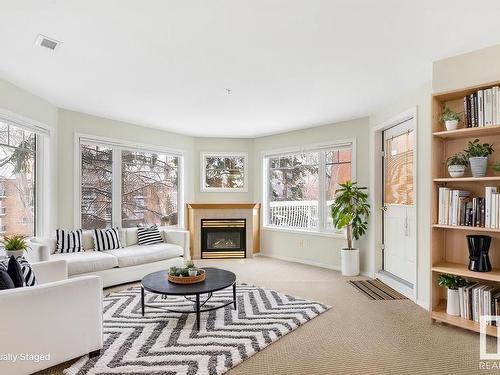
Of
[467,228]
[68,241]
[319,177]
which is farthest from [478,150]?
[68,241]

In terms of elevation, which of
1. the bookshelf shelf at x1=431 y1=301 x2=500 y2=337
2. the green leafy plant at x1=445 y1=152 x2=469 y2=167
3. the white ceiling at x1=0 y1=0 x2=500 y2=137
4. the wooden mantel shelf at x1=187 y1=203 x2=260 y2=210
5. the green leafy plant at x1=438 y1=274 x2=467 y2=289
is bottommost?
the bookshelf shelf at x1=431 y1=301 x2=500 y2=337

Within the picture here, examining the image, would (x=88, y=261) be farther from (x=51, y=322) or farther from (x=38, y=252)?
(x=51, y=322)

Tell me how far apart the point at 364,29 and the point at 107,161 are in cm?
425

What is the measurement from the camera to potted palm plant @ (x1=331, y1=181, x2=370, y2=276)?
183 inches

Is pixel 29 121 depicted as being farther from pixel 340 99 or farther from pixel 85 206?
pixel 340 99

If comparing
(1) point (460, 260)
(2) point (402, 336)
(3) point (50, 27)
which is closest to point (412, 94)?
(1) point (460, 260)

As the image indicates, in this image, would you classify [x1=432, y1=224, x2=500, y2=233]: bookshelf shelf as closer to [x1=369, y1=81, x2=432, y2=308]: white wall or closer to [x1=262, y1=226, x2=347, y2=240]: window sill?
[x1=369, y1=81, x2=432, y2=308]: white wall

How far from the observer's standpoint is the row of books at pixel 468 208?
2.54 m

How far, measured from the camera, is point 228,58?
279cm

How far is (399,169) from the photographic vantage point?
166 inches

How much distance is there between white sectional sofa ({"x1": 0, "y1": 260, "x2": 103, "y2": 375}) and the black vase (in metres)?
3.07

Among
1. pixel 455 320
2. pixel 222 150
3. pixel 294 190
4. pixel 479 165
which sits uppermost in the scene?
pixel 222 150

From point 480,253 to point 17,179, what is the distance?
499 cm

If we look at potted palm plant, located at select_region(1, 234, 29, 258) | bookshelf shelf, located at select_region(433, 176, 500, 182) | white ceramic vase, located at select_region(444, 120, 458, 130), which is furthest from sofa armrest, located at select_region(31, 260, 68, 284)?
white ceramic vase, located at select_region(444, 120, 458, 130)
